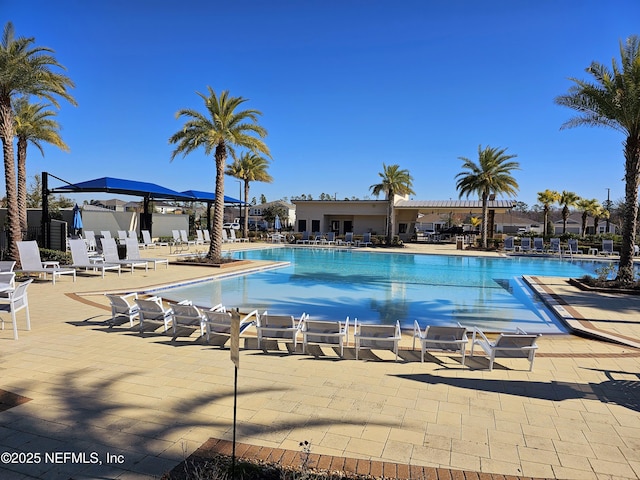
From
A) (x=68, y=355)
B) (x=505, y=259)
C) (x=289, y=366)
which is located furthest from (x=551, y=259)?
(x=68, y=355)

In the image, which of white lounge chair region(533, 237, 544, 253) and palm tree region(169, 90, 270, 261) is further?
white lounge chair region(533, 237, 544, 253)

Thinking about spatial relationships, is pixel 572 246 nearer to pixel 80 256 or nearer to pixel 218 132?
pixel 218 132

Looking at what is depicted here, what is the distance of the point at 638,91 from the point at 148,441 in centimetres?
1427

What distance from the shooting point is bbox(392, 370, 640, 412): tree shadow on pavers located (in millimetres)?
4414

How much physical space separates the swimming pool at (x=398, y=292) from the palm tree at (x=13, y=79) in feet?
18.0

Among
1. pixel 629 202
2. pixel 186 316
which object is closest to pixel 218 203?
pixel 186 316

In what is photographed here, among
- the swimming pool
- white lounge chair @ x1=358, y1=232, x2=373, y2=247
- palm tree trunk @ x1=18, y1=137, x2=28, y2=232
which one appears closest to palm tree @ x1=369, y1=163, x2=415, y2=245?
white lounge chair @ x1=358, y1=232, x2=373, y2=247

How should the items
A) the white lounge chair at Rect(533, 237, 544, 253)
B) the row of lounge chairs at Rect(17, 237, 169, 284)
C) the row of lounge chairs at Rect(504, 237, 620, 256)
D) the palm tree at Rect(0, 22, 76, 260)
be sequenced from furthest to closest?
the white lounge chair at Rect(533, 237, 544, 253)
the row of lounge chairs at Rect(504, 237, 620, 256)
the palm tree at Rect(0, 22, 76, 260)
the row of lounge chairs at Rect(17, 237, 169, 284)

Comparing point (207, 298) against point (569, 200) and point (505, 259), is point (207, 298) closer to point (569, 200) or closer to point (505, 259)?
point (505, 259)

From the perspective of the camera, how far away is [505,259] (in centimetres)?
2362

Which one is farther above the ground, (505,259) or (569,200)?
(569,200)

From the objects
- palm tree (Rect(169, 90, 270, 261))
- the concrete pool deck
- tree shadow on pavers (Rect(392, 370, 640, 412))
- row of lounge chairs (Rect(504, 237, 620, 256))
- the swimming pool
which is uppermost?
palm tree (Rect(169, 90, 270, 261))

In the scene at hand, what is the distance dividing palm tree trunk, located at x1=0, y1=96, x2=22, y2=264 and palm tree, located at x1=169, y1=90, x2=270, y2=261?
5.95 metres

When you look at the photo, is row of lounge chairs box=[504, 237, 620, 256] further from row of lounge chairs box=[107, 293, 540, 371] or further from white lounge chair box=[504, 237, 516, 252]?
row of lounge chairs box=[107, 293, 540, 371]
